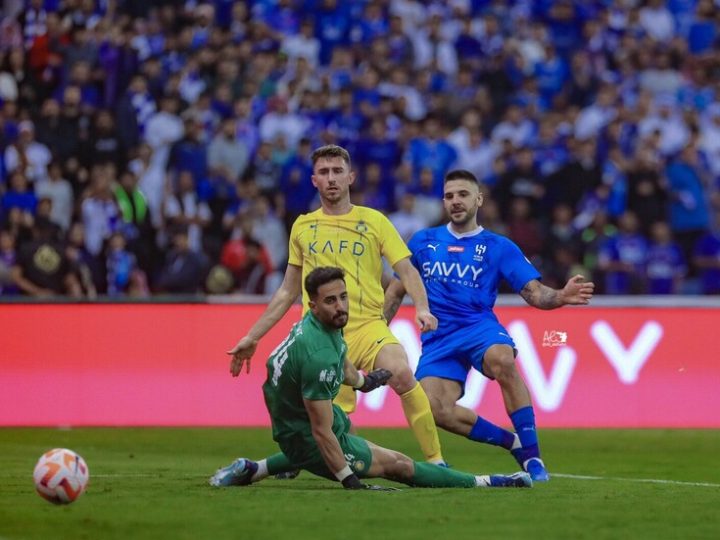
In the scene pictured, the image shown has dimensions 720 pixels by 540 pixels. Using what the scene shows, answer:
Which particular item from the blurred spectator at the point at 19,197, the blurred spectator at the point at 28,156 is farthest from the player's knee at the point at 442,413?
the blurred spectator at the point at 28,156

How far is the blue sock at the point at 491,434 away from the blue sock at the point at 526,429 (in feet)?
0.31

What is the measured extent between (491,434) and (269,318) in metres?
2.00

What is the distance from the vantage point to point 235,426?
16.9 meters

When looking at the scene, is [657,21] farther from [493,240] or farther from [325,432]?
[325,432]

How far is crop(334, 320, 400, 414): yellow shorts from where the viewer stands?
35.7ft

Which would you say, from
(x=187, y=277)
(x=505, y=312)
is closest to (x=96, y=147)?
(x=187, y=277)

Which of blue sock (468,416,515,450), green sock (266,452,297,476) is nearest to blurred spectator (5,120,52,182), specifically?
blue sock (468,416,515,450)

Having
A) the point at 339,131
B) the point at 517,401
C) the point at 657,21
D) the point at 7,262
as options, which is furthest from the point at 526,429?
the point at 657,21

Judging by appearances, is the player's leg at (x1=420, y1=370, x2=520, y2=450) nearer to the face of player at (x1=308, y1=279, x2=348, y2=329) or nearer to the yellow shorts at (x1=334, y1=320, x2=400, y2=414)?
the yellow shorts at (x1=334, y1=320, x2=400, y2=414)

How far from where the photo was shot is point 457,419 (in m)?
11.4

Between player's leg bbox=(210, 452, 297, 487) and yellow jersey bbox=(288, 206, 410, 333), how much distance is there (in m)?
1.30

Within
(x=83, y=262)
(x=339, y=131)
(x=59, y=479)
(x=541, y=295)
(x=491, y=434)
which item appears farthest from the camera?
(x=339, y=131)

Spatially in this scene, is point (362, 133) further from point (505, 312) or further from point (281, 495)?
point (281, 495)

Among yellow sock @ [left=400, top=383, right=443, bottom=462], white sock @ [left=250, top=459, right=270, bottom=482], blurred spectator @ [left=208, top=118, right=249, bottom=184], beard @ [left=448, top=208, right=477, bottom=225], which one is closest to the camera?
white sock @ [left=250, top=459, right=270, bottom=482]
